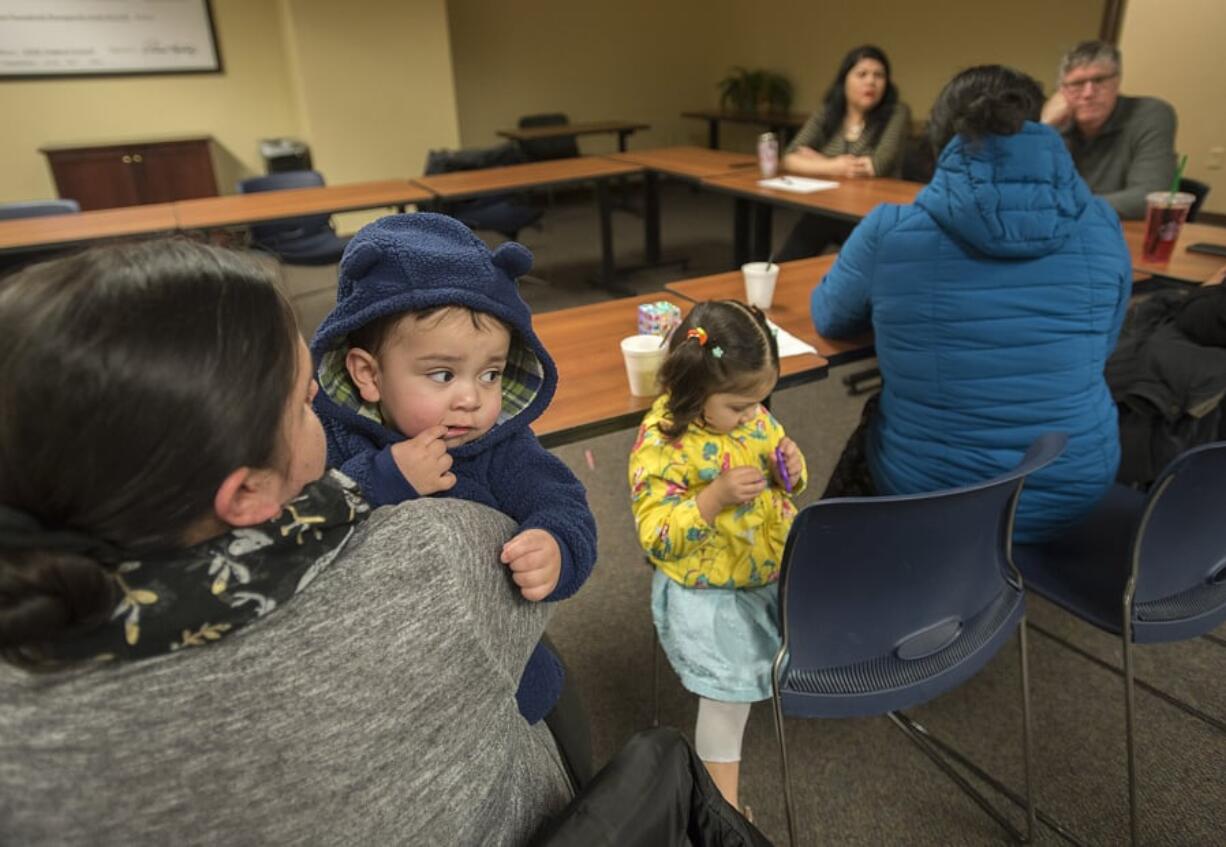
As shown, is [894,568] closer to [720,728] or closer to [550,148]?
[720,728]

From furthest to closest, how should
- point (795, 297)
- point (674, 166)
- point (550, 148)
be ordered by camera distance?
point (550, 148), point (674, 166), point (795, 297)

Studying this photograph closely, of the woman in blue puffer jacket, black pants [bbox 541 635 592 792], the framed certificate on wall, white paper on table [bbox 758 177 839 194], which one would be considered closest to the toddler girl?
black pants [bbox 541 635 592 792]

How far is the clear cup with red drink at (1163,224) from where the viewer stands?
2127 millimetres

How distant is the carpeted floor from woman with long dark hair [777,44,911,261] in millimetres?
2242

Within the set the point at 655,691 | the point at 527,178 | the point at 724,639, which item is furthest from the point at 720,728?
the point at 527,178

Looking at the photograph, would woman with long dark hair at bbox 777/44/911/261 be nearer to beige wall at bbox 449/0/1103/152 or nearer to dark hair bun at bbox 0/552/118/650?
beige wall at bbox 449/0/1103/152

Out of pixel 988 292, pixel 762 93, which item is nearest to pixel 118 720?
pixel 988 292

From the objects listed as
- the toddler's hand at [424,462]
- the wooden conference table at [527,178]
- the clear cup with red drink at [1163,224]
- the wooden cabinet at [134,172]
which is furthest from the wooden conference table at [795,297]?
the wooden cabinet at [134,172]

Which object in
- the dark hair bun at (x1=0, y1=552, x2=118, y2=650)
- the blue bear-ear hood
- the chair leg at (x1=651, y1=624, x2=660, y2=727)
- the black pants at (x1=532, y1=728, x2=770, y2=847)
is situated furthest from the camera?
the chair leg at (x1=651, y1=624, x2=660, y2=727)

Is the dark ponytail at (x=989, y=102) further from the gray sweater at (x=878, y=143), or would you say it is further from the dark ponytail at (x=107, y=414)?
the gray sweater at (x=878, y=143)

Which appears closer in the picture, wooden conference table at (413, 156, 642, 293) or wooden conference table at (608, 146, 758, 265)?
wooden conference table at (413, 156, 642, 293)

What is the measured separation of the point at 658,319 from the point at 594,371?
0.19 m

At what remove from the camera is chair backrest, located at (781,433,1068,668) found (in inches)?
39.2

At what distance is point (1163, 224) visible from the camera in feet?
7.06
